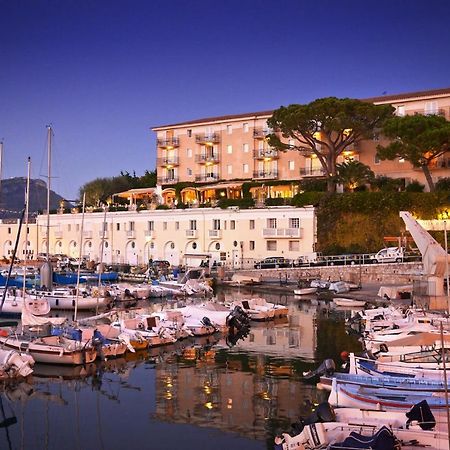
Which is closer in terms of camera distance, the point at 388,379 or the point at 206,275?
the point at 388,379

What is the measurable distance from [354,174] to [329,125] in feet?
17.1

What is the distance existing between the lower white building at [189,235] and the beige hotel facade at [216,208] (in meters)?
0.10

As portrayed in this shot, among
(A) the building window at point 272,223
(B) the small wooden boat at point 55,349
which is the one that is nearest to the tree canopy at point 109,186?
(A) the building window at point 272,223

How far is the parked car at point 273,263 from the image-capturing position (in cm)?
5675

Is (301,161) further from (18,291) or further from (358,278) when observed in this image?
(18,291)

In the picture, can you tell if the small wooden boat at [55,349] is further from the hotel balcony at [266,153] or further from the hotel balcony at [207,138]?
the hotel balcony at [207,138]

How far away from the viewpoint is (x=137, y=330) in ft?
93.0

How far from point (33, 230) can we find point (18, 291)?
132 ft

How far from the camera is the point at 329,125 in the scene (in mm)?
61250

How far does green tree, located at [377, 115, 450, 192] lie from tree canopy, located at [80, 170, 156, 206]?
37.2 m

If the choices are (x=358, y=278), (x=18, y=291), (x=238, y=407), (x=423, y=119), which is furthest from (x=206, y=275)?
(x=238, y=407)

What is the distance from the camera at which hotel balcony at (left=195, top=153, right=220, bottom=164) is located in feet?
246

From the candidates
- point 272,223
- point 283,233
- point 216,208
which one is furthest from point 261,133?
point 283,233

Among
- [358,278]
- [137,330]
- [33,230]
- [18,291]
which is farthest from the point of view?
[33,230]
